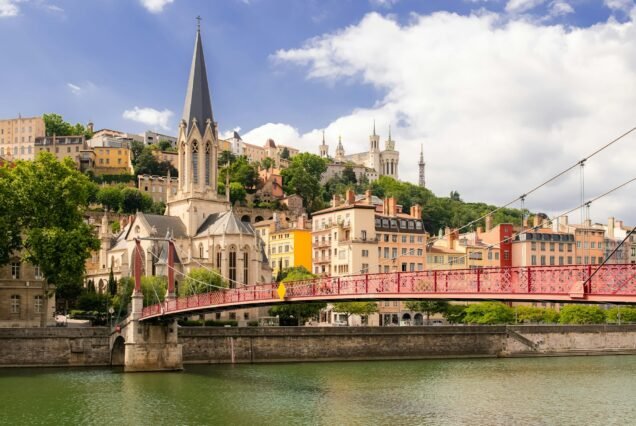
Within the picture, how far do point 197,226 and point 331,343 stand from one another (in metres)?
30.6

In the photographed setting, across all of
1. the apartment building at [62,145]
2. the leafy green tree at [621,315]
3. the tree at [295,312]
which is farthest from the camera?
the apartment building at [62,145]

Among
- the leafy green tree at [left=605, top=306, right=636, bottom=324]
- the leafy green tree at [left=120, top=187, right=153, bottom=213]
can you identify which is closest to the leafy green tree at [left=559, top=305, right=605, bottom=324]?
the leafy green tree at [left=605, top=306, right=636, bottom=324]

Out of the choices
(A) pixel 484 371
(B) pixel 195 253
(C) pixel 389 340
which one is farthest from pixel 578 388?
(B) pixel 195 253

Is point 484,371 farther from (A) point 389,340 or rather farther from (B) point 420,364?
(A) point 389,340

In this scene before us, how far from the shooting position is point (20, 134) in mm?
147625

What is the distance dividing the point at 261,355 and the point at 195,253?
94.4 feet

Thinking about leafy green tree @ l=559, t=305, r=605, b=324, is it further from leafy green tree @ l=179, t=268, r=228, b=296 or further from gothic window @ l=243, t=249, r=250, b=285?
leafy green tree @ l=179, t=268, r=228, b=296

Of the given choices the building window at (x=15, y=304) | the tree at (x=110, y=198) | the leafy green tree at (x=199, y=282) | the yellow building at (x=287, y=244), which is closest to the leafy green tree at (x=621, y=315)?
the yellow building at (x=287, y=244)

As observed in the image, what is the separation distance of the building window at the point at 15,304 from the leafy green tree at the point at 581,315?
4519cm

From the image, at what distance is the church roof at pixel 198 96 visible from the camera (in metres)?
85.9

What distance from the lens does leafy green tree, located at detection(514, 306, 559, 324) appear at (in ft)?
255

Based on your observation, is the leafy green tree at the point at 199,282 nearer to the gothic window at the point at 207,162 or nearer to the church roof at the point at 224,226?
the church roof at the point at 224,226

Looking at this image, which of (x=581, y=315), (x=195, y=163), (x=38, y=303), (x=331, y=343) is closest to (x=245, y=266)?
(x=195, y=163)

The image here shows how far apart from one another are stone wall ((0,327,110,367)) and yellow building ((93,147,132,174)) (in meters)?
97.0
